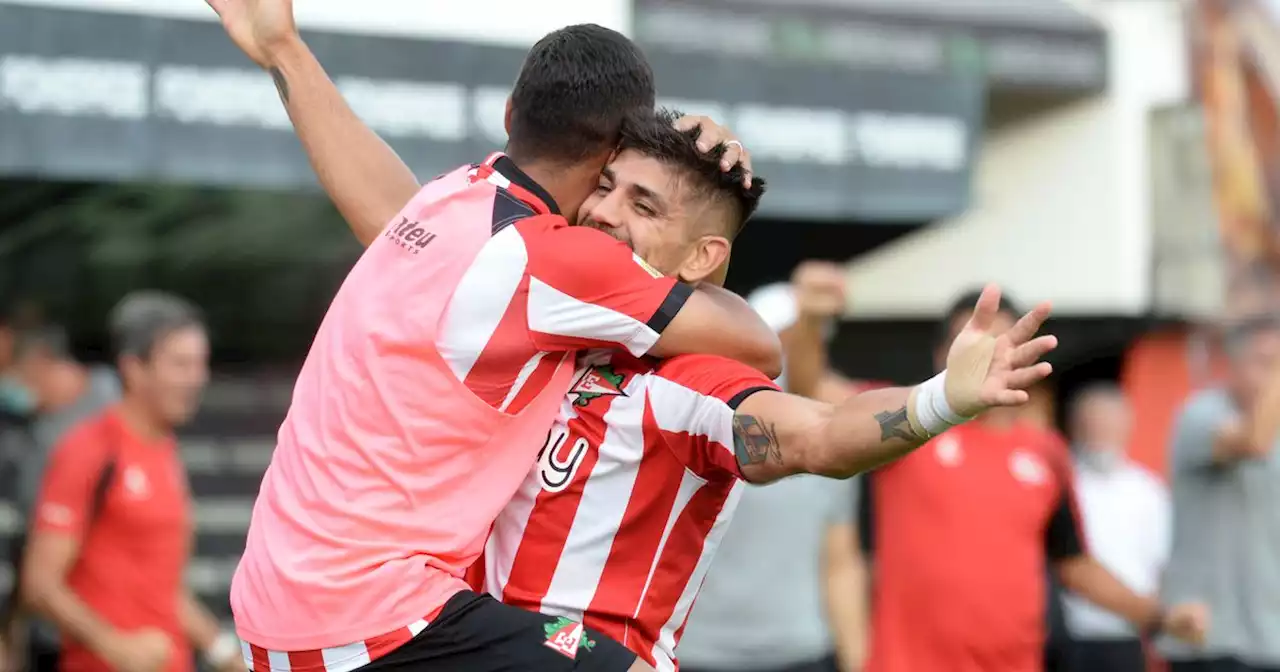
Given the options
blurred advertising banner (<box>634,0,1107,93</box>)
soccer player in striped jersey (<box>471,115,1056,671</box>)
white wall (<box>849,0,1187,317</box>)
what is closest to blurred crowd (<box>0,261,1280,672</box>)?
soccer player in striped jersey (<box>471,115,1056,671</box>)

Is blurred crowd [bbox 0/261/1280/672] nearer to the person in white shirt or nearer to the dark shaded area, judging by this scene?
the person in white shirt

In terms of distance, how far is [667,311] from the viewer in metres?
3.05

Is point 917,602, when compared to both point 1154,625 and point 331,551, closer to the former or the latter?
point 1154,625

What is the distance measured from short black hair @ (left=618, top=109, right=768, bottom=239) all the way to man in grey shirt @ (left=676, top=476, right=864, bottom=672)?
126 inches

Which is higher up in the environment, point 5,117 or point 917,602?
point 5,117

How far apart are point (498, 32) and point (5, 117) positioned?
303 cm

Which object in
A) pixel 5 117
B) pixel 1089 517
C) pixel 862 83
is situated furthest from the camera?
pixel 862 83

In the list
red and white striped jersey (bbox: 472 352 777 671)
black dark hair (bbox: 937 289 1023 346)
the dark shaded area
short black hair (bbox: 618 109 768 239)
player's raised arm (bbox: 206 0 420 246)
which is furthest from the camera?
the dark shaded area

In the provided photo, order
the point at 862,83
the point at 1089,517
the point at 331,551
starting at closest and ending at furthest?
1. the point at 331,551
2. the point at 1089,517
3. the point at 862,83

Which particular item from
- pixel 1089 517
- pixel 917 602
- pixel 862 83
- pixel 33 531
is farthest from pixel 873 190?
pixel 33 531

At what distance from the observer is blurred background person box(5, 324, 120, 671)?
7.84m

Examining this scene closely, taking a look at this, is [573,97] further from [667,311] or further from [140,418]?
[140,418]

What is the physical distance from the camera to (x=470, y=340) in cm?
300

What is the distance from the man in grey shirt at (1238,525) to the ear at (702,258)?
403 cm
